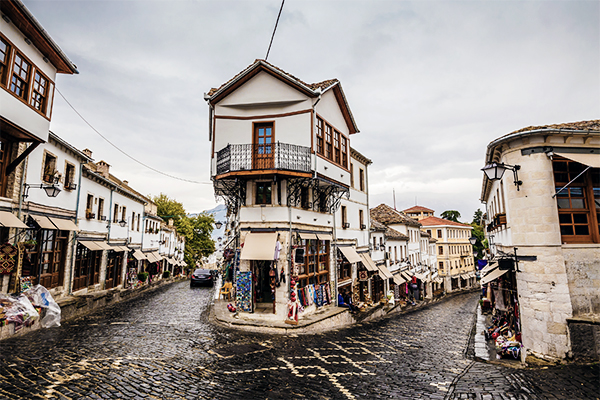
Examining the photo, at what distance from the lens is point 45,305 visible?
11.8 m

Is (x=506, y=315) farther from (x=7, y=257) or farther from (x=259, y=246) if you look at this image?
(x=7, y=257)

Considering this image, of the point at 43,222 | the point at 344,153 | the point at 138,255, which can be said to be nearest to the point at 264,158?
the point at 344,153

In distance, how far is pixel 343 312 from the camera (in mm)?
15992

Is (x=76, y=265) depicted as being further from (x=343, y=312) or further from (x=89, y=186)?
(x=343, y=312)

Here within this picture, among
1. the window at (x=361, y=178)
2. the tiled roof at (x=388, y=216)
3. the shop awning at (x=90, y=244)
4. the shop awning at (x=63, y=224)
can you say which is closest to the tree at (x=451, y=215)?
the tiled roof at (x=388, y=216)

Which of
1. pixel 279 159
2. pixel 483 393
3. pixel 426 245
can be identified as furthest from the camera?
pixel 426 245

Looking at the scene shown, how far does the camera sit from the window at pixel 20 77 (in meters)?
10.3

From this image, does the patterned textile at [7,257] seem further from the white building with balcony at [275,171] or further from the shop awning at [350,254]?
the shop awning at [350,254]

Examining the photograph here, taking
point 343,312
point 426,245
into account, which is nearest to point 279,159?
point 343,312

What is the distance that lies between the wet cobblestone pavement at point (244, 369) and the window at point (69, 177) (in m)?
7.00

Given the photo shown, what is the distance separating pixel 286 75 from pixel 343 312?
38.3ft

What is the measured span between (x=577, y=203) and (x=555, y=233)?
138cm

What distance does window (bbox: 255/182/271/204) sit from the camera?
1495 cm

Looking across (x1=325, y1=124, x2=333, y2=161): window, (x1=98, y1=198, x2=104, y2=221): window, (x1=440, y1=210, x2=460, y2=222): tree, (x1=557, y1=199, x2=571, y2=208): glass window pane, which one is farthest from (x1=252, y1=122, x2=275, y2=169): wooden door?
(x1=440, y1=210, x2=460, y2=222): tree
